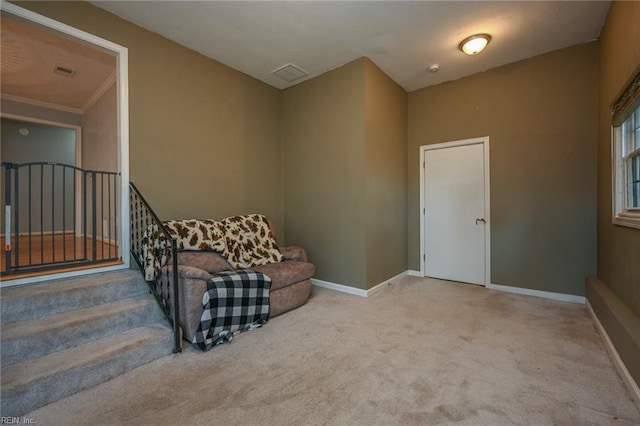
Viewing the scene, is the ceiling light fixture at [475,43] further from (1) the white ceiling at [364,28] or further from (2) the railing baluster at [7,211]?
(2) the railing baluster at [7,211]

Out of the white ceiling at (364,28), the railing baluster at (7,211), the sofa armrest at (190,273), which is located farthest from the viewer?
the white ceiling at (364,28)

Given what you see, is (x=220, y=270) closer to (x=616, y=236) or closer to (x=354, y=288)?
(x=354, y=288)

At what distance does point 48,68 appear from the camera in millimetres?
3617

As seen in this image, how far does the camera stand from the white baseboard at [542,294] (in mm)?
3200

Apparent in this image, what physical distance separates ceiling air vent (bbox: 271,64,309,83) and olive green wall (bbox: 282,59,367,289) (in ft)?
0.56

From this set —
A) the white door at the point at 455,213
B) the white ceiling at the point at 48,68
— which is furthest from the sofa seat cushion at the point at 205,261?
the white door at the point at 455,213

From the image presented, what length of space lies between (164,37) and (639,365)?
4.70 metres

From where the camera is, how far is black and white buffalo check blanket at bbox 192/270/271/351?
7.37ft

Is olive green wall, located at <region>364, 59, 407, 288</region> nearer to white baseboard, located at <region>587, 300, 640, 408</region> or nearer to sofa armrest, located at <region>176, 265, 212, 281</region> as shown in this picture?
sofa armrest, located at <region>176, 265, 212, 281</region>

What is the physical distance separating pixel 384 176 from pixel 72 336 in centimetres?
354

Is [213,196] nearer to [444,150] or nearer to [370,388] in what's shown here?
[370,388]

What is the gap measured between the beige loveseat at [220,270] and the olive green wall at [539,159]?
2.63 metres

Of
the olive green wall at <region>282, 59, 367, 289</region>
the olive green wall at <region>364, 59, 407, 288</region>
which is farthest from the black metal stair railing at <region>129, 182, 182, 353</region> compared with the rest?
the olive green wall at <region>364, 59, 407, 288</region>

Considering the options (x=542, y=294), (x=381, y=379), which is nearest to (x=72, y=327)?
(x=381, y=379)
